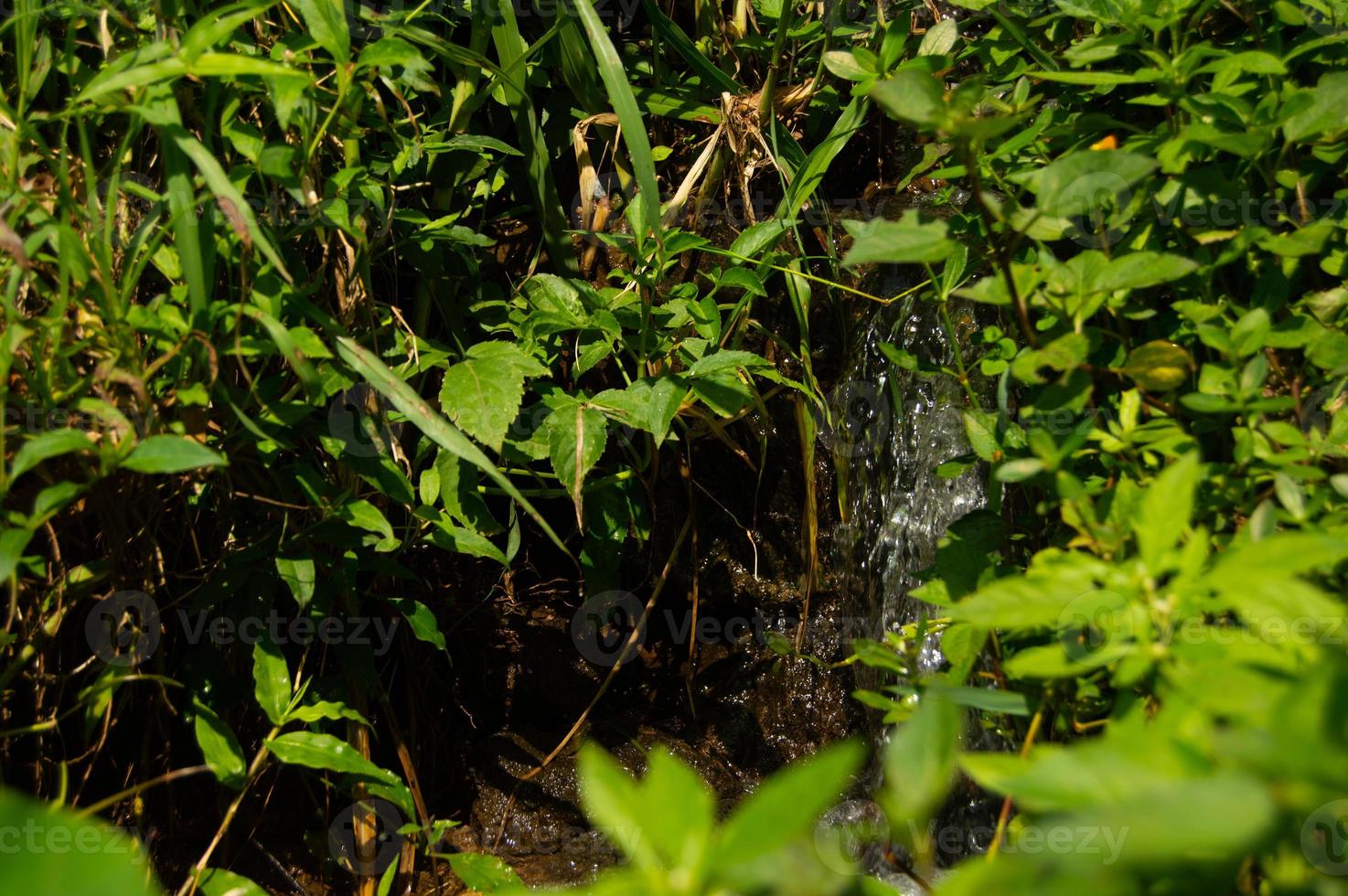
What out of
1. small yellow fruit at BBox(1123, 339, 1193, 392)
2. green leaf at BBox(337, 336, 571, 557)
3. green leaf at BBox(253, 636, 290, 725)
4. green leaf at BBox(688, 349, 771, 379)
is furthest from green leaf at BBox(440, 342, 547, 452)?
small yellow fruit at BBox(1123, 339, 1193, 392)

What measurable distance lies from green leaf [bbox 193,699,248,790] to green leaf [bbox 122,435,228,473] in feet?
1.84

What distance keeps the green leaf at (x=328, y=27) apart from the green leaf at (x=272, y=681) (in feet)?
3.02

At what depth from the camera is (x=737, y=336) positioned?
2182mm

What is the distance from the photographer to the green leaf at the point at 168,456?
110cm

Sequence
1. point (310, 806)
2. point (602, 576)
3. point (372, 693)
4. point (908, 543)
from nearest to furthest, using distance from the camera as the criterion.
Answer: point (372, 693) < point (310, 806) < point (602, 576) < point (908, 543)

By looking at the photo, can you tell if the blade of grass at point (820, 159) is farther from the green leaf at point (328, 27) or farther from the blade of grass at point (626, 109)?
the green leaf at point (328, 27)

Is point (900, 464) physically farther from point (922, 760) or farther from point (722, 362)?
point (922, 760)

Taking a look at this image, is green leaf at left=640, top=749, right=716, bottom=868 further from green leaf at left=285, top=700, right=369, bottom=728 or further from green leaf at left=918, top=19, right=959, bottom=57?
green leaf at left=918, top=19, right=959, bottom=57

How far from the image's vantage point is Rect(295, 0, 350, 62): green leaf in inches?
55.2

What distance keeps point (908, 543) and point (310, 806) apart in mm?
1421

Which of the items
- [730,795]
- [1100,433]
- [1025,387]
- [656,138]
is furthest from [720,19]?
[730,795]

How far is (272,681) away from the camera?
5.16 feet

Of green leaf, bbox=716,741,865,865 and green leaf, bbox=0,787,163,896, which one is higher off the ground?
green leaf, bbox=0,787,163,896

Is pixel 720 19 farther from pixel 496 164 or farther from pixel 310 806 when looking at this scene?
pixel 310 806
